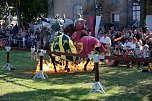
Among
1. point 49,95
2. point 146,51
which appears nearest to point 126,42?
point 146,51

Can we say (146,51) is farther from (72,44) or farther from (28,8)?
(28,8)

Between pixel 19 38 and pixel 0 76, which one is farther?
pixel 19 38

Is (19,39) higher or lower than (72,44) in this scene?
higher

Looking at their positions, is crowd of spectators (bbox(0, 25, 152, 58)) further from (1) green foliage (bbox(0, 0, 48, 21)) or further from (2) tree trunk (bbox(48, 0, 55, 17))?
(2) tree trunk (bbox(48, 0, 55, 17))

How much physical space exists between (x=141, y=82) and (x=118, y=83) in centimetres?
82

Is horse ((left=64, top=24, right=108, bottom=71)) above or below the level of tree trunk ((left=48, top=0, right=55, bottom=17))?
below

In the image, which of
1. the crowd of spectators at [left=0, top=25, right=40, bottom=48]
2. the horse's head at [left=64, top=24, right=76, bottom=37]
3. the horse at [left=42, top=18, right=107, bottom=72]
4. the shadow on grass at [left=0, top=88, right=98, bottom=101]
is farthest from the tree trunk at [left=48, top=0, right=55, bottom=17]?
the shadow on grass at [left=0, top=88, right=98, bottom=101]

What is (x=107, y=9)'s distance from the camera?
49.1m

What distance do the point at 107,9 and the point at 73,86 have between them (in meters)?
37.8

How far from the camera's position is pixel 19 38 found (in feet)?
96.1

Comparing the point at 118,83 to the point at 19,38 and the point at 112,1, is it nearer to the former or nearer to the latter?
the point at 19,38

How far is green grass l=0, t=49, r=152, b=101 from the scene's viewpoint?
10312 millimetres

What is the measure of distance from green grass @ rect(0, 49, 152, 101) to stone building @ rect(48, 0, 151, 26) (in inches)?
1252

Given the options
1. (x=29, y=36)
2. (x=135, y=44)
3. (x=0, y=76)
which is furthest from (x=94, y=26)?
(x=0, y=76)
